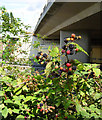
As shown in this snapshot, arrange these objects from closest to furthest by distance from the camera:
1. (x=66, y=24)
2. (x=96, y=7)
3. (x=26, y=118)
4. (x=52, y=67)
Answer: (x=52, y=67) → (x=26, y=118) → (x=96, y=7) → (x=66, y=24)

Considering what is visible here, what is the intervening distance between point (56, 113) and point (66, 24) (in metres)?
5.47

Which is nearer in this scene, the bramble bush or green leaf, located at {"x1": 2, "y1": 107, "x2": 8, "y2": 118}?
the bramble bush

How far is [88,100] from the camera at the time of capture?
4.61 feet

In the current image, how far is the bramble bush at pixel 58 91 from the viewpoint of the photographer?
111 cm

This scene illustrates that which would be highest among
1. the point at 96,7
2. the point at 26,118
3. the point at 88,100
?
the point at 96,7

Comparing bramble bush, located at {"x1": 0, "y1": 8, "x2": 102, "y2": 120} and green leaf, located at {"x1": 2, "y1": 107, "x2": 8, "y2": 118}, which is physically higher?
bramble bush, located at {"x1": 0, "y1": 8, "x2": 102, "y2": 120}

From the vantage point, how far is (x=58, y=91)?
1208mm

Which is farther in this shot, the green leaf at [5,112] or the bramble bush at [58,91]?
the green leaf at [5,112]

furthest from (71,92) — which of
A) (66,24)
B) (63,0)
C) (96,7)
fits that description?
(66,24)

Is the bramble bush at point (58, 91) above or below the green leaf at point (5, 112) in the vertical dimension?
above

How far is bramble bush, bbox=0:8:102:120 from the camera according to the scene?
1.11m

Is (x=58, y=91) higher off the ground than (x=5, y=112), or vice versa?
(x=58, y=91)

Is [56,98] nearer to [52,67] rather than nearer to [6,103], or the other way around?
[52,67]

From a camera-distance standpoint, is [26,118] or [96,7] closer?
[26,118]
